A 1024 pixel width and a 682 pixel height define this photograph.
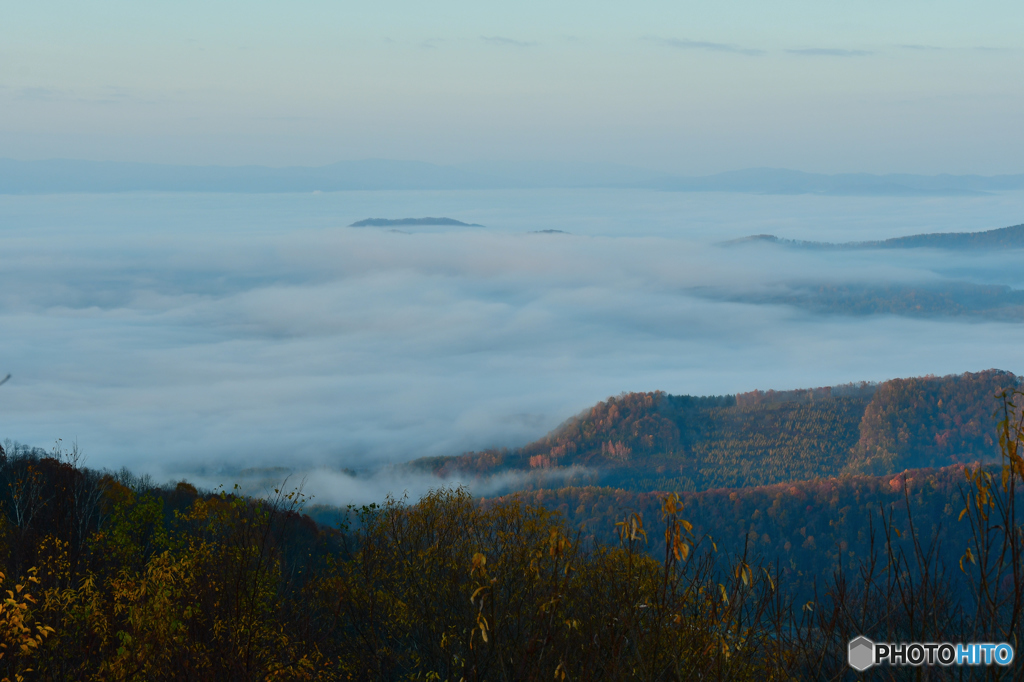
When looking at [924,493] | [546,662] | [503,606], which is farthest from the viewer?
[924,493]

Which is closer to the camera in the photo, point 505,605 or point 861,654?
point 861,654

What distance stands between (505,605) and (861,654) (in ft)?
23.4

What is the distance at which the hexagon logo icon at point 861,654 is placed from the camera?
26.9 ft

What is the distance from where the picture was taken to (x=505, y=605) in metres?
14.4

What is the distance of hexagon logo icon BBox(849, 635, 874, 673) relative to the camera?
8203 millimetres

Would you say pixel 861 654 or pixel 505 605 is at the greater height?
pixel 861 654

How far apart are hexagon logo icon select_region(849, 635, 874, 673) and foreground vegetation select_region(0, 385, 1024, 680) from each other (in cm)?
18

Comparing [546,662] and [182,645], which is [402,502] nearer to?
[182,645]

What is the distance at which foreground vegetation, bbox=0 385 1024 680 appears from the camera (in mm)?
8250

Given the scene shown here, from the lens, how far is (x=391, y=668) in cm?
1948

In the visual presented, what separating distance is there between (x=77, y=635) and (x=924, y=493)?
152991 mm

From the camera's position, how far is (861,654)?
8.30m

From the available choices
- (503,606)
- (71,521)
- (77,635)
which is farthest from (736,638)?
(71,521)

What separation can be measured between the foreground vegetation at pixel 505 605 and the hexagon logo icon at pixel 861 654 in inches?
7.3
